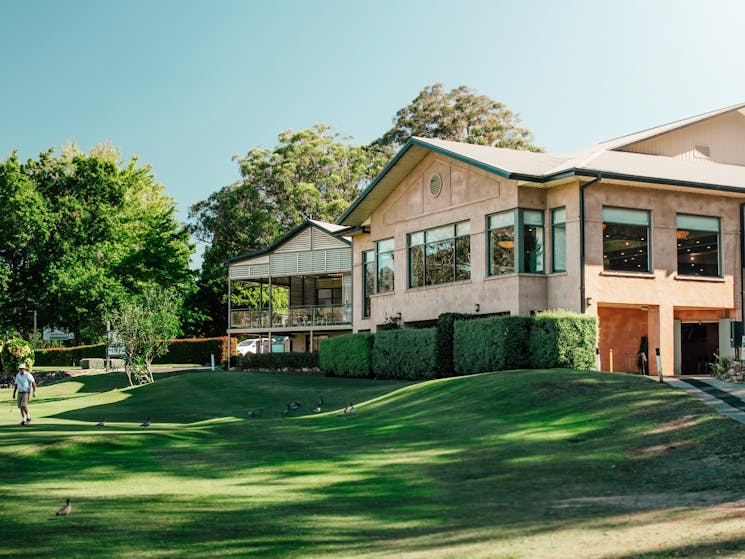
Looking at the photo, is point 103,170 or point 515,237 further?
point 103,170

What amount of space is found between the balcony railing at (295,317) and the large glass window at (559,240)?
1822cm

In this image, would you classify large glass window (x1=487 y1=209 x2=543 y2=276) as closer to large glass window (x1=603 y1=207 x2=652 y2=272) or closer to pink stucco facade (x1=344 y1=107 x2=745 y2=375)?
pink stucco facade (x1=344 y1=107 x2=745 y2=375)

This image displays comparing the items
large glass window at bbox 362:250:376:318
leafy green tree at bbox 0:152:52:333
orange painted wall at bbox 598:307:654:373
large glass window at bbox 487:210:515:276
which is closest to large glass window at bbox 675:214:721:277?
orange painted wall at bbox 598:307:654:373

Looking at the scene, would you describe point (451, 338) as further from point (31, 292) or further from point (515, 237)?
point (31, 292)

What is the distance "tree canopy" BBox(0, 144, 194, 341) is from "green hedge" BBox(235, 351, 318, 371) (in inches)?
420

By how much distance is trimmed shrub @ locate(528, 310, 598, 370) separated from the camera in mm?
25547

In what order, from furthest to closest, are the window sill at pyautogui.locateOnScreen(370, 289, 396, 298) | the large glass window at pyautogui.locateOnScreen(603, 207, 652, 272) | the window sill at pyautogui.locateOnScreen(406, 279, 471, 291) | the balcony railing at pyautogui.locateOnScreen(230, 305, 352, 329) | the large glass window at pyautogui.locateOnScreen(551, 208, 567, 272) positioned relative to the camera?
the balcony railing at pyautogui.locateOnScreen(230, 305, 352, 329), the window sill at pyautogui.locateOnScreen(370, 289, 396, 298), the window sill at pyautogui.locateOnScreen(406, 279, 471, 291), the large glass window at pyautogui.locateOnScreen(551, 208, 567, 272), the large glass window at pyautogui.locateOnScreen(603, 207, 652, 272)

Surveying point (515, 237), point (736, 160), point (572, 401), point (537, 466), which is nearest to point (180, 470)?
point (537, 466)

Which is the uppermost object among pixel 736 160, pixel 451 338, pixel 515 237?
pixel 736 160

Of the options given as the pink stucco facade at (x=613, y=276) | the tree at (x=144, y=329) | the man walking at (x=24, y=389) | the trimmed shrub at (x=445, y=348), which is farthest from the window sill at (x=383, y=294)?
the man walking at (x=24, y=389)

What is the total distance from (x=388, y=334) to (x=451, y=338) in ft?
11.1

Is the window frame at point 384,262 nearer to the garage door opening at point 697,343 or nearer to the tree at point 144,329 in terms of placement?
the tree at point 144,329

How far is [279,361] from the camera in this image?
140 feet

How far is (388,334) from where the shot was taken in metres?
32.2
